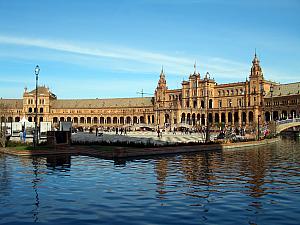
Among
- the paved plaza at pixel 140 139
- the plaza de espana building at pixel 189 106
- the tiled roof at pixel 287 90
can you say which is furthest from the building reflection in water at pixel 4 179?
the tiled roof at pixel 287 90

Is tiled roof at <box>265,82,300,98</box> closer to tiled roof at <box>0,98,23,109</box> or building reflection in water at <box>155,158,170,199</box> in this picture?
building reflection in water at <box>155,158,170,199</box>

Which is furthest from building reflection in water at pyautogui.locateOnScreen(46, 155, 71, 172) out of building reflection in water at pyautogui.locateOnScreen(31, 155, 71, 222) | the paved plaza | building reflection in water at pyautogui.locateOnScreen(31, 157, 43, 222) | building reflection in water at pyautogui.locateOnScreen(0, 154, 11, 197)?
the paved plaza

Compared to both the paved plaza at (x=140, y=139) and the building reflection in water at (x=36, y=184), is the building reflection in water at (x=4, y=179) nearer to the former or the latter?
the building reflection in water at (x=36, y=184)

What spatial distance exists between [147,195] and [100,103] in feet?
542

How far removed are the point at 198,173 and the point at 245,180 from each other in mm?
3976

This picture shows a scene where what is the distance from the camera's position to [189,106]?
155250 millimetres

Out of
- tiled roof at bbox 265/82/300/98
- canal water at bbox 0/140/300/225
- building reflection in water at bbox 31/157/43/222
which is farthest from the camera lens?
tiled roof at bbox 265/82/300/98

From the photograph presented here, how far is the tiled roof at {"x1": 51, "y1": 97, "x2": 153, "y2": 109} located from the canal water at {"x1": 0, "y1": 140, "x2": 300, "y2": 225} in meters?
145

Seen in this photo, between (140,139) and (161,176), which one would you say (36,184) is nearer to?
(161,176)

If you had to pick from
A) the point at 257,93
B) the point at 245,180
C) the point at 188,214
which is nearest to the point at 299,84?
the point at 257,93

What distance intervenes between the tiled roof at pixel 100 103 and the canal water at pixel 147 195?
145 m

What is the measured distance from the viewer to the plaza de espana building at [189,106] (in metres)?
132

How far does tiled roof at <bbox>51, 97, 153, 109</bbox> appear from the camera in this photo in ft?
572

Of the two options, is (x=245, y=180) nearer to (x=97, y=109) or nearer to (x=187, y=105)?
(x=187, y=105)
